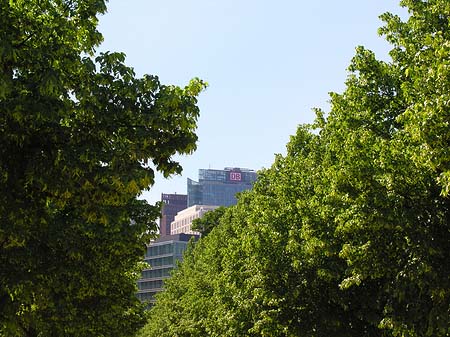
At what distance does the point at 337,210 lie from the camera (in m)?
20.2

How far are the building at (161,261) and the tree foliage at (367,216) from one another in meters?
145

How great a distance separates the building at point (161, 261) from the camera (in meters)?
175

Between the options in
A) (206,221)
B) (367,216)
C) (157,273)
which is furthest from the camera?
(157,273)

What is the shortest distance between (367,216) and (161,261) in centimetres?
16678

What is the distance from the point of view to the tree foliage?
1622 cm

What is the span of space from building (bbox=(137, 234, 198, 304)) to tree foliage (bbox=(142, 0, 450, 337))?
145122mm

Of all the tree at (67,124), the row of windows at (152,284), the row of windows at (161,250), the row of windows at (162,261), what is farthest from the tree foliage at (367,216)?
the row of windows at (161,250)

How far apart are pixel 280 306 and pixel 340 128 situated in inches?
276

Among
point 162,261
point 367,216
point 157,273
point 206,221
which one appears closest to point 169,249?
point 162,261

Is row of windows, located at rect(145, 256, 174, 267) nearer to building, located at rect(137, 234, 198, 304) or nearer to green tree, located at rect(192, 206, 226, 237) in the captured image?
building, located at rect(137, 234, 198, 304)

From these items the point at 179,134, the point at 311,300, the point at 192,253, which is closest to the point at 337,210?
the point at 311,300

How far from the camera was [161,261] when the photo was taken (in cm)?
18000

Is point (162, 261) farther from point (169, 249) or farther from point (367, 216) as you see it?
point (367, 216)

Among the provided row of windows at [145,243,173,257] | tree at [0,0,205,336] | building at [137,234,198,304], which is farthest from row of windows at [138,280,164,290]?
tree at [0,0,205,336]
